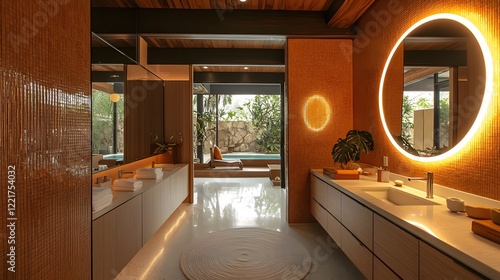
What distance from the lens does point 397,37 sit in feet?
8.54

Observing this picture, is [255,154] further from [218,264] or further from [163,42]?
[218,264]

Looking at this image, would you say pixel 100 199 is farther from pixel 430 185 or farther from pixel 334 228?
pixel 430 185

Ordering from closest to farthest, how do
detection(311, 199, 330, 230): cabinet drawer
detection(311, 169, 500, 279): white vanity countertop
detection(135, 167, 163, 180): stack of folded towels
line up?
detection(311, 169, 500, 279): white vanity countertop < detection(311, 199, 330, 230): cabinet drawer < detection(135, 167, 163, 180): stack of folded towels

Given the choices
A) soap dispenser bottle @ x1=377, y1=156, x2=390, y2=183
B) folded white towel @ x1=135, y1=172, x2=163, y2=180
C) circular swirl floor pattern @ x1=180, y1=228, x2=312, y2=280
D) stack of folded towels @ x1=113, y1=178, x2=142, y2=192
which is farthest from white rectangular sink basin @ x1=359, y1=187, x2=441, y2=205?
folded white towel @ x1=135, y1=172, x2=163, y2=180

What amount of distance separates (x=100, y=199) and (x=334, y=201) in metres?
2.06

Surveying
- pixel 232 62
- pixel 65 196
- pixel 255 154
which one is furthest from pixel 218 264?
pixel 255 154

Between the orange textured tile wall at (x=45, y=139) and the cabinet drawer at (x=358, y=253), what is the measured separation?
6.16 ft

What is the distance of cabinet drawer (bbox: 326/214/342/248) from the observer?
96.0 inches

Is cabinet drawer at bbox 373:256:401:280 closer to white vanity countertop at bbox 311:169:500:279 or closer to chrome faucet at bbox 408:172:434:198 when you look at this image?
white vanity countertop at bbox 311:169:500:279

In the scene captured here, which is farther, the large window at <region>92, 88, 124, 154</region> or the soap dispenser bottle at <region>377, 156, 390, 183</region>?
the soap dispenser bottle at <region>377, 156, 390, 183</region>

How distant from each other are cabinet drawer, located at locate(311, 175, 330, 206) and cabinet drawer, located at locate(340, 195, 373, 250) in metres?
0.55

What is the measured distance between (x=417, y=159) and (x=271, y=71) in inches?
170

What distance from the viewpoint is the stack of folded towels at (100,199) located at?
1862mm

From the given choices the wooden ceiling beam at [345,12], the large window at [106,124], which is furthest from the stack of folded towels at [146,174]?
the wooden ceiling beam at [345,12]
